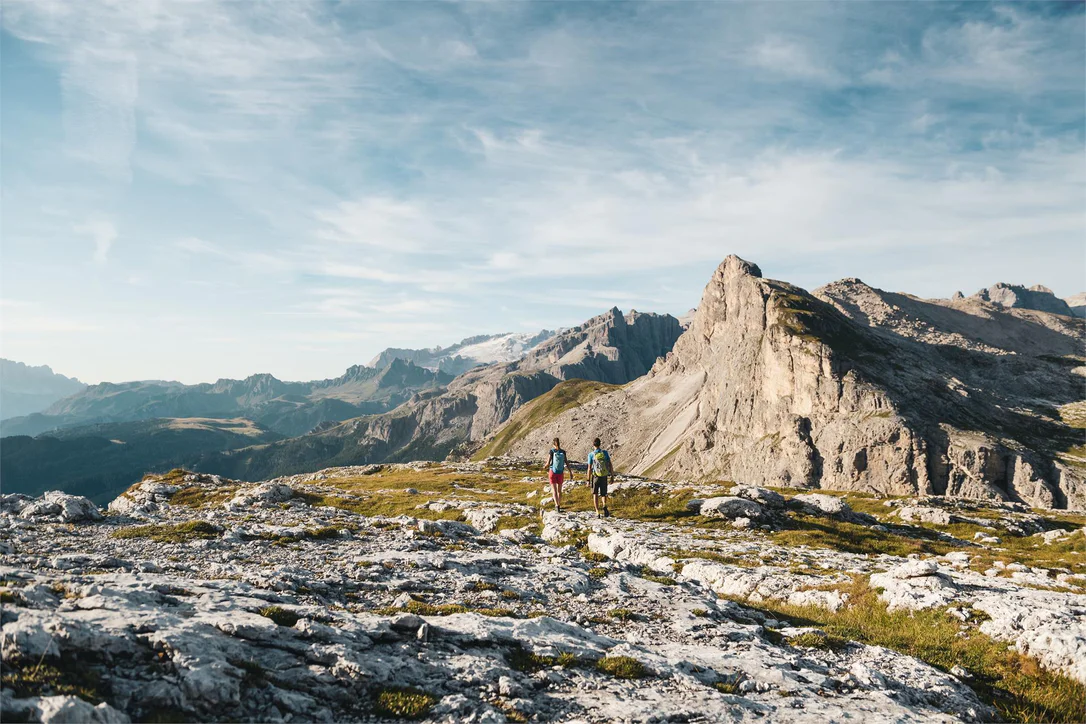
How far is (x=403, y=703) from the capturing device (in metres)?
10.6

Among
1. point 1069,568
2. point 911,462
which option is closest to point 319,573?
point 1069,568

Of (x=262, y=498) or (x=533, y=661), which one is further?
(x=262, y=498)

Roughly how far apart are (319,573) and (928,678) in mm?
21150

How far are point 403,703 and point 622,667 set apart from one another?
558cm

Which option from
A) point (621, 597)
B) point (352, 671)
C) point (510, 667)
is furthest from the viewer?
point (621, 597)

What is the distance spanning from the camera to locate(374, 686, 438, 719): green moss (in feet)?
34.0

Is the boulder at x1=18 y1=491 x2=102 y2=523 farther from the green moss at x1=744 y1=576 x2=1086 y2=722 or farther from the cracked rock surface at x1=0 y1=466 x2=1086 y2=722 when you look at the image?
the green moss at x1=744 y1=576 x2=1086 y2=722

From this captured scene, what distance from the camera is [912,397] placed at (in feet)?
545

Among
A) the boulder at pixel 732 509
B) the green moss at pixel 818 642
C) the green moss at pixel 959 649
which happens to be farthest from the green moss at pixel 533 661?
the boulder at pixel 732 509

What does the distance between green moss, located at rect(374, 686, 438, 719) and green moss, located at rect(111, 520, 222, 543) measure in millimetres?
22699

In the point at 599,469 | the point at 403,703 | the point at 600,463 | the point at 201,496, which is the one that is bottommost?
the point at 201,496

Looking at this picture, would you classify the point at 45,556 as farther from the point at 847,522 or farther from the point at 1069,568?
the point at 1069,568

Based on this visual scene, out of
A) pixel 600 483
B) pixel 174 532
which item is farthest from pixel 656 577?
pixel 174 532

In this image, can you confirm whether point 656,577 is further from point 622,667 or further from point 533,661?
point 533,661
